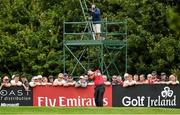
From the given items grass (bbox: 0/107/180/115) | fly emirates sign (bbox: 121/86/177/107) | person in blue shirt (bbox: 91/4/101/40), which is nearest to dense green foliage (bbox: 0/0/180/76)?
person in blue shirt (bbox: 91/4/101/40)

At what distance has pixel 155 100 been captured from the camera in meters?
25.2

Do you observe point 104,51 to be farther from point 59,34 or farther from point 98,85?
point 98,85

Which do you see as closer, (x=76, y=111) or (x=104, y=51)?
(x=76, y=111)

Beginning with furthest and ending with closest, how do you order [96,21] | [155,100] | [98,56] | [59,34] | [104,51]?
[59,34] → [104,51] → [98,56] → [96,21] → [155,100]

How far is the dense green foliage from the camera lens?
35.2m

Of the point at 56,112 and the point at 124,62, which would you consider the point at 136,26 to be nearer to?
the point at 124,62

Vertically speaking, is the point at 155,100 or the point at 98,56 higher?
the point at 98,56

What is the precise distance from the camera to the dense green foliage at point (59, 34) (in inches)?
1385

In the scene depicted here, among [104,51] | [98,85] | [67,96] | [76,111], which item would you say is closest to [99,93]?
[98,85]

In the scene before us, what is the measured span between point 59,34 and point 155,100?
13.8 m

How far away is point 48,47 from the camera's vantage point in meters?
37.3

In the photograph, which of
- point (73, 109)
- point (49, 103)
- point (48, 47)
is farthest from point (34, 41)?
point (73, 109)

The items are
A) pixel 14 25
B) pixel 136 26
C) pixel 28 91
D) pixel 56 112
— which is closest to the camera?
pixel 56 112

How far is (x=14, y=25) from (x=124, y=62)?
6.69 meters
